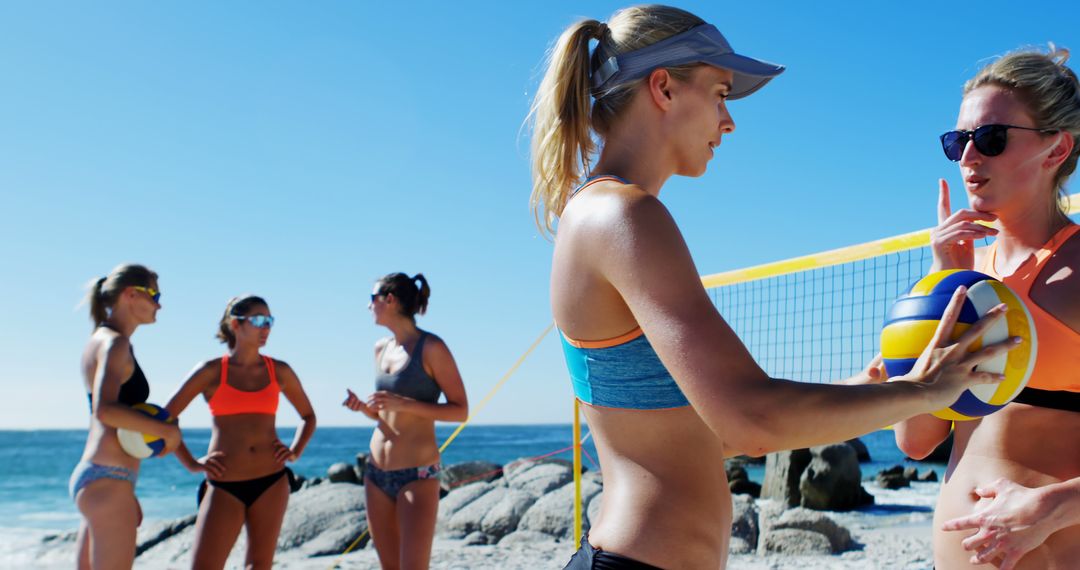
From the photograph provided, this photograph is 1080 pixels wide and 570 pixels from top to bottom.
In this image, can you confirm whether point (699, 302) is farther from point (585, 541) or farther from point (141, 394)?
point (141, 394)

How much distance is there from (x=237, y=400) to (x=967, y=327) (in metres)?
4.55

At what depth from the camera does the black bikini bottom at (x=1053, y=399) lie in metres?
1.92

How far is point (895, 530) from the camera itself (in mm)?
9180

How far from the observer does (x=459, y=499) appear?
37.8 ft

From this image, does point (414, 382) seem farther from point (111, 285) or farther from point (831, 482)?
point (831, 482)

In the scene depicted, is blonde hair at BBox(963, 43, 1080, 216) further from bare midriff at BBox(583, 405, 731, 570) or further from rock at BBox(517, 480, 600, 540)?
rock at BBox(517, 480, 600, 540)

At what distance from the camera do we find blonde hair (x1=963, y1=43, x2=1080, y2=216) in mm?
2070

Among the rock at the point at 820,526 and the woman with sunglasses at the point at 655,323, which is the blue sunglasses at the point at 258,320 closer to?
the woman with sunglasses at the point at 655,323

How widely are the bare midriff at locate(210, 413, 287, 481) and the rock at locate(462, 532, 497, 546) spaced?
14.4 feet

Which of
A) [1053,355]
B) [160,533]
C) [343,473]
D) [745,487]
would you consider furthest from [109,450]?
[343,473]

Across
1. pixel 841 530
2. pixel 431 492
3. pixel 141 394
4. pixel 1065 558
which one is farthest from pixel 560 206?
pixel 841 530

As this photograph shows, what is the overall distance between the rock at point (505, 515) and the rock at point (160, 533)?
4.73 m

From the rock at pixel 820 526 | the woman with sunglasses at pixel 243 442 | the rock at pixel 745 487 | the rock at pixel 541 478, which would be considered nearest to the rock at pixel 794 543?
the rock at pixel 820 526

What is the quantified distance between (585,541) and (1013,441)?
1030mm
